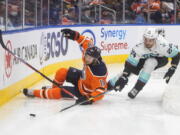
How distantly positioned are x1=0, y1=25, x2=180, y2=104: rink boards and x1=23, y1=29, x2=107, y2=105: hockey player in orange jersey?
40 cm

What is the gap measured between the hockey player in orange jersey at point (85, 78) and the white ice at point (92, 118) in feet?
0.32

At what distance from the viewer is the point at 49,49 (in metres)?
7.55

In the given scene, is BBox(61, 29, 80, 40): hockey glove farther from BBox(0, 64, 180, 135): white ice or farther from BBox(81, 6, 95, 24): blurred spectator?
BBox(81, 6, 95, 24): blurred spectator

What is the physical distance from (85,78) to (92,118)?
903mm

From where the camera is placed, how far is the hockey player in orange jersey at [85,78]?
5.09 m

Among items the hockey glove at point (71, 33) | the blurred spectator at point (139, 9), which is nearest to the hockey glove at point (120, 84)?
the hockey glove at point (71, 33)

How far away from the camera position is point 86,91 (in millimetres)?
5297

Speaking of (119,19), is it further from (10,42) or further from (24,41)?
(10,42)

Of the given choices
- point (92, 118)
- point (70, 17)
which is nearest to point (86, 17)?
point (70, 17)

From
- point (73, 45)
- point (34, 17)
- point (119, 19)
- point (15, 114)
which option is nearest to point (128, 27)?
point (119, 19)

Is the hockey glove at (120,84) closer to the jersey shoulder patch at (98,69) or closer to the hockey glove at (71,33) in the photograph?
the jersey shoulder patch at (98,69)

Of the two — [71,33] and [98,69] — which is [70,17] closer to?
[71,33]

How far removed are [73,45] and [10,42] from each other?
3475mm

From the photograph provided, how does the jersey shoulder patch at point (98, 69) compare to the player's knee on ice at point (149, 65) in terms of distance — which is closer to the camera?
the jersey shoulder patch at point (98, 69)
